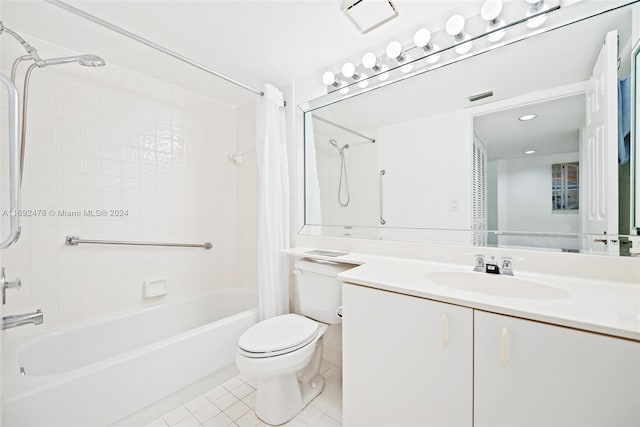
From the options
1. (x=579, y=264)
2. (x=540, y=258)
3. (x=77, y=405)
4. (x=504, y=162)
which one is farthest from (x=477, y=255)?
(x=77, y=405)

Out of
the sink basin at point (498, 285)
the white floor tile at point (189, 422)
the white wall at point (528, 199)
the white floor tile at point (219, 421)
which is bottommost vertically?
the white floor tile at point (219, 421)

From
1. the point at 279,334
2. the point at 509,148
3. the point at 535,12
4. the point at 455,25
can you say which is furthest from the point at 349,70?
the point at 279,334

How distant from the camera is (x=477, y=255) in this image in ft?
3.82

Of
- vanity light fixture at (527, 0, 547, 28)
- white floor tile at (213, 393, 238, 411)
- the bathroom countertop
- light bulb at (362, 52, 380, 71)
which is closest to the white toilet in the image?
white floor tile at (213, 393, 238, 411)

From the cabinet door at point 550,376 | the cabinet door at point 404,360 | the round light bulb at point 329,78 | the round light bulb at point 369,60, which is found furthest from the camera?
the round light bulb at point 329,78

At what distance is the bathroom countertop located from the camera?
0.69 m

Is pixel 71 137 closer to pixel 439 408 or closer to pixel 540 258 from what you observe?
pixel 439 408

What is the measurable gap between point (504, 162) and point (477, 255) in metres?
0.48

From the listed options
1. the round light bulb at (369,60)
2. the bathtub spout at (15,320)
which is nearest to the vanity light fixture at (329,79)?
the round light bulb at (369,60)

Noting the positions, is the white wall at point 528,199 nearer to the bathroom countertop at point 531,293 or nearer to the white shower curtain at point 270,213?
the bathroom countertop at point 531,293

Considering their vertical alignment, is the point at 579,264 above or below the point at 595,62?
below

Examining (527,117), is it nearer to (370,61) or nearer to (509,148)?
(509,148)

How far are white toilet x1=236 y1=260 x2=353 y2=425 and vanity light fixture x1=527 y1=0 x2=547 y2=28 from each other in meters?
1.46

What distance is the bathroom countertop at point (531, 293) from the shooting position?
0.69 m
